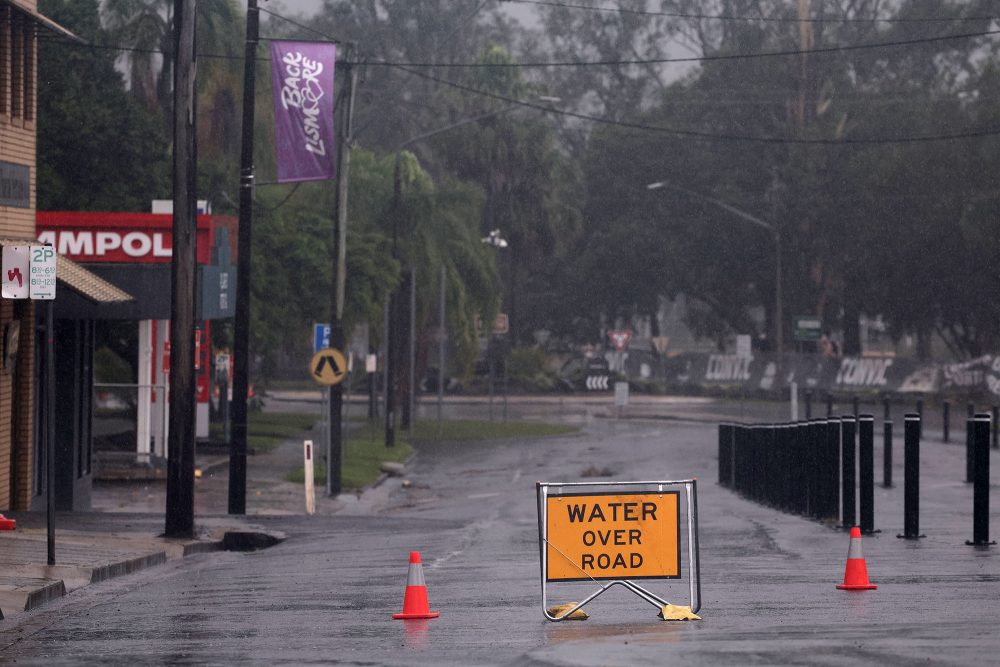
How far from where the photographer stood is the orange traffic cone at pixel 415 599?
10844 mm

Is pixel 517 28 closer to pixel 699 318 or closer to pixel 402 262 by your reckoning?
pixel 699 318

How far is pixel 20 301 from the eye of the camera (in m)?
20.2

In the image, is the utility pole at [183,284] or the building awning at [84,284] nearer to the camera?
the utility pole at [183,284]

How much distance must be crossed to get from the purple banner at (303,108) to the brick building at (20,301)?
345 centimetres

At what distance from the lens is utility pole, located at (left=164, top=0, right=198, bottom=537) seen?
1825 cm

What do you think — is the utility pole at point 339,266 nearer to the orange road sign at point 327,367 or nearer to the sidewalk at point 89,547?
the orange road sign at point 327,367

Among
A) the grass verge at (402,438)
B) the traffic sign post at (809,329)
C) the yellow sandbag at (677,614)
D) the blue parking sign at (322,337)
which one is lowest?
the grass verge at (402,438)

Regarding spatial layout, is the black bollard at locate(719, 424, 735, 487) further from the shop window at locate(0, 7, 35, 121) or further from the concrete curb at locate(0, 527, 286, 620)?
the shop window at locate(0, 7, 35, 121)

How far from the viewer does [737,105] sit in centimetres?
7181

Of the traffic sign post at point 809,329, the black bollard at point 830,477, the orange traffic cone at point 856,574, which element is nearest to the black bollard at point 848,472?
the black bollard at point 830,477

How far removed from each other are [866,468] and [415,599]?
7.66 meters

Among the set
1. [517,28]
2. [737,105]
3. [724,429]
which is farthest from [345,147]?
[517,28]

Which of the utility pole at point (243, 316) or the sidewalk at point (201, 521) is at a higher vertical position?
the utility pole at point (243, 316)

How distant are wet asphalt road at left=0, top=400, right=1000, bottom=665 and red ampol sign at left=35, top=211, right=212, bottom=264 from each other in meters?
6.04
